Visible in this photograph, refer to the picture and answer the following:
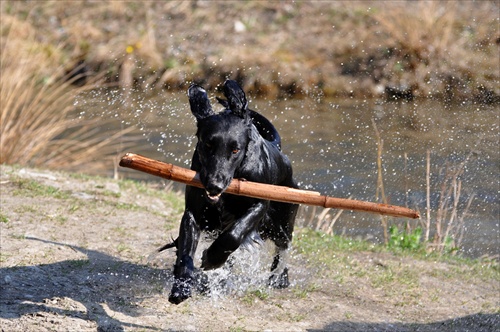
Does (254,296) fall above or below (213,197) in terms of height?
below

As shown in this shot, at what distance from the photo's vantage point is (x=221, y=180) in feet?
13.8

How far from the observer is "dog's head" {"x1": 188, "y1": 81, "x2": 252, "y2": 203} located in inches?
166

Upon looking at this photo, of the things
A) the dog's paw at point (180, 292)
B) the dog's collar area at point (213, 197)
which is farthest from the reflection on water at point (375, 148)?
the dog's paw at point (180, 292)

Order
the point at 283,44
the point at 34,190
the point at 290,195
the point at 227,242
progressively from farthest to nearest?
the point at 283,44, the point at 34,190, the point at 227,242, the point at 290,195

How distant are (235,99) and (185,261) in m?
0.93

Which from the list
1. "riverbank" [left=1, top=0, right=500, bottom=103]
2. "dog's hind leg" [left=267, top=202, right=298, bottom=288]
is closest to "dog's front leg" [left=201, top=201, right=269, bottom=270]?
"dog's hind leg" [left=267, top=202, right=298, bottom=288]

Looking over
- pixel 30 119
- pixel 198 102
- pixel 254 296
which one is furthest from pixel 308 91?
pixel 198 102

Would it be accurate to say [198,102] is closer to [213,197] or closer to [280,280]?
[213,197]

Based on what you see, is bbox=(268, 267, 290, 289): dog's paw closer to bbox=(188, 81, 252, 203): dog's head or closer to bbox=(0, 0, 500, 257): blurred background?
bbox=(188, 81, 252, 203): dog's head

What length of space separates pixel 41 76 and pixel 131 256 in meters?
4.92

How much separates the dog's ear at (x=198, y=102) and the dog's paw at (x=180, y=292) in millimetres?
938

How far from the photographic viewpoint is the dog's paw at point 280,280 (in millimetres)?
5566

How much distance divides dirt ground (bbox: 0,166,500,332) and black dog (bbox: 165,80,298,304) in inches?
17.2

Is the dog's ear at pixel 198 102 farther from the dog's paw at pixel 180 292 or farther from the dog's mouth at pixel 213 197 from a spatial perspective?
the dog's paw at pixel 180 292
